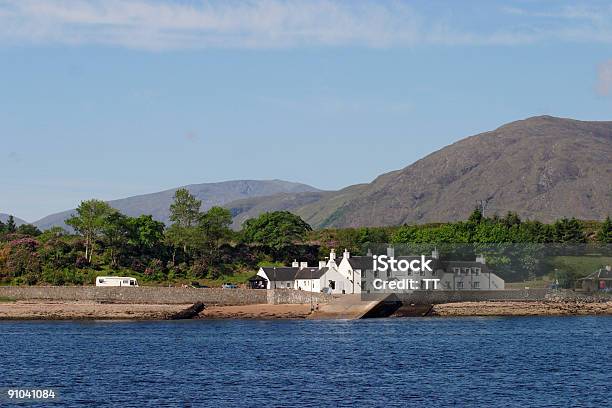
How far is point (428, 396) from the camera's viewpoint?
62750 millimetres

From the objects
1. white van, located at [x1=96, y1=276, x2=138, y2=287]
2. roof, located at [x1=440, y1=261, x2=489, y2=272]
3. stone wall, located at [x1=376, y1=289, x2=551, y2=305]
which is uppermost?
roof, located at [x1=440, y1=261, x2=489, y2=272]

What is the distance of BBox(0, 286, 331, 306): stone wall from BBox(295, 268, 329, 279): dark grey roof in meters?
7.76

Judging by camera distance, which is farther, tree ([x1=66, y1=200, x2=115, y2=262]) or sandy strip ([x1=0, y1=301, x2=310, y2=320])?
tree ([x1=66, y1=200, x2=115, y2=262])

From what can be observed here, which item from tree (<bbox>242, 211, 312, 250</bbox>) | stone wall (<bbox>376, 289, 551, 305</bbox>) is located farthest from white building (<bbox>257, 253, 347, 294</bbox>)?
tree (<bbox>242, 211, 312, 250</bbox>)

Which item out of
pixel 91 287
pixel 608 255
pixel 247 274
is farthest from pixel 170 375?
pixel 608 255

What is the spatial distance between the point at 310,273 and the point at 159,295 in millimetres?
22373

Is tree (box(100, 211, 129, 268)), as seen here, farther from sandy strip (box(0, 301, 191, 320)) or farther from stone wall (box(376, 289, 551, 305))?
stone wall (box(376, 289, 551, 305))

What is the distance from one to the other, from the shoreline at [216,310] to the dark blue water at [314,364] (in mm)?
9652

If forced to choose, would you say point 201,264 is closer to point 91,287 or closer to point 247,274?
point 247,274

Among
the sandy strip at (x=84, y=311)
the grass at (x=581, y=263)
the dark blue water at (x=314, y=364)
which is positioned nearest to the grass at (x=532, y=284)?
the grass at (x=581, y=263)

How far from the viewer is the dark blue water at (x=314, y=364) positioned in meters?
62.6

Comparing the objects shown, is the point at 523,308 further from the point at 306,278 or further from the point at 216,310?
the point at 216,310

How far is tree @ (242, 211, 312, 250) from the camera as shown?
172 metres

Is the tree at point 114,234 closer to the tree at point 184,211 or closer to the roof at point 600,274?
the tree at point 184,211
